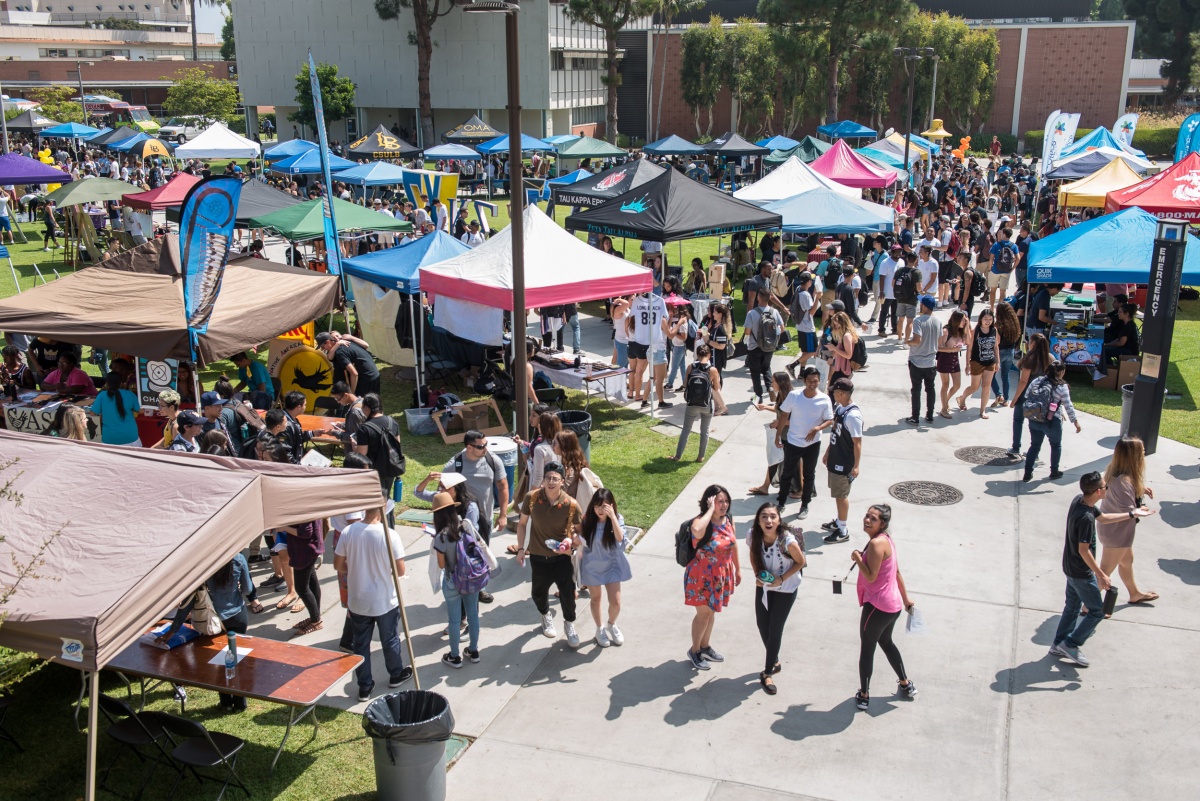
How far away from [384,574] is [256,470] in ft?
4.05

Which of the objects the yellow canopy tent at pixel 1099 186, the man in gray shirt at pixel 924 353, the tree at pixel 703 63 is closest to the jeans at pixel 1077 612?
the man in gray shirt at pixel 924 353

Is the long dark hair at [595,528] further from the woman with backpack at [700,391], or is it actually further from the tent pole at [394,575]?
the woman with backpack at [700,391]

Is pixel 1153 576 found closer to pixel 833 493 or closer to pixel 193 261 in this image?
pixel 833 493

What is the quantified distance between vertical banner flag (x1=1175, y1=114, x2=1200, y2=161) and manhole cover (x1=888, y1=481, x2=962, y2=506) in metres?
15.6

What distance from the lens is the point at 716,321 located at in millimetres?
13578

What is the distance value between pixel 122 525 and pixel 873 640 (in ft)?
15.7

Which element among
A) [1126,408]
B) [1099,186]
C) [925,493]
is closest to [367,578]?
[925,493]

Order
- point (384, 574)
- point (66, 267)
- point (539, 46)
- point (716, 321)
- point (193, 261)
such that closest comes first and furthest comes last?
point (384, 574) < point (193, 261) < point (716, 321) < point (66, 267) < point (539, 46)

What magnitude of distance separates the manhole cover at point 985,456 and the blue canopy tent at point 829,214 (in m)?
7.72

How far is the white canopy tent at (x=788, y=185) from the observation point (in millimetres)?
20891

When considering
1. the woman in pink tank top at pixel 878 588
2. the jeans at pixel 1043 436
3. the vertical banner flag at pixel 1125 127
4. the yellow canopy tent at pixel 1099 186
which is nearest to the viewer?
the woman in pink tank top at pixel 878 588

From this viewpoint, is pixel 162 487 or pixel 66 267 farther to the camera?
pixel 66 267

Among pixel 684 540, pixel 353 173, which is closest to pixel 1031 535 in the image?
pixel 684 540

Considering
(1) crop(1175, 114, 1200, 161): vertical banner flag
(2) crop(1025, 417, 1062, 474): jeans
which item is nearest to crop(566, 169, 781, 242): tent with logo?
(2) crop(1025, 417, 1062, 474): jeans
